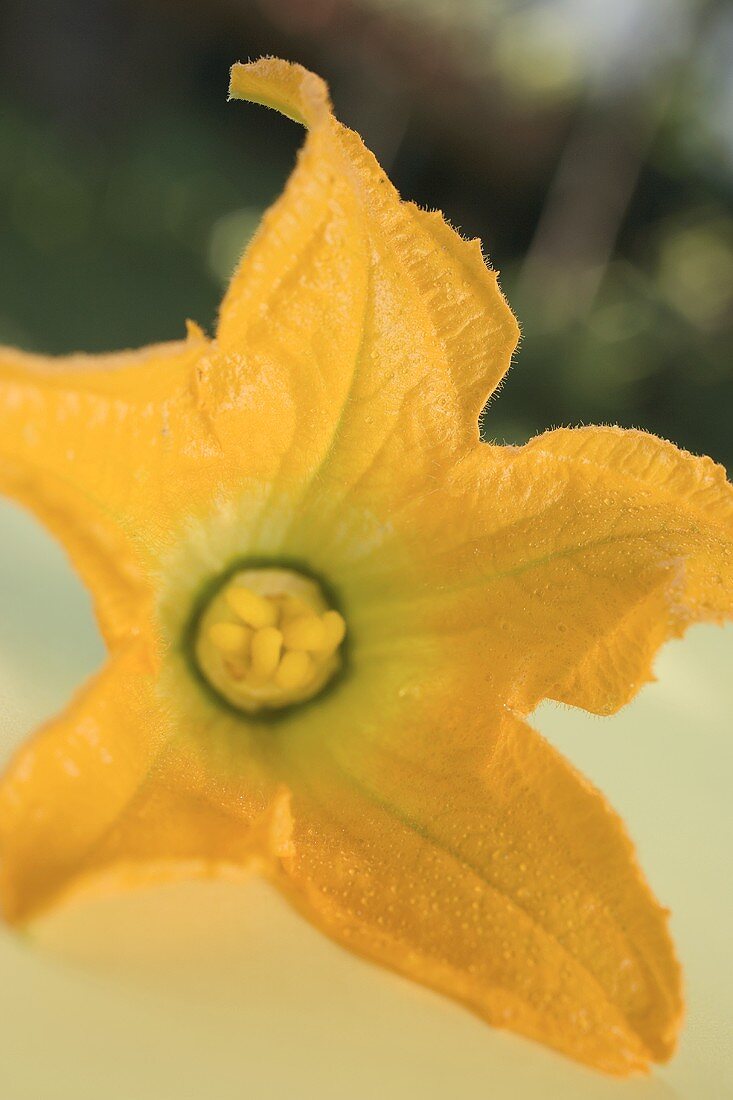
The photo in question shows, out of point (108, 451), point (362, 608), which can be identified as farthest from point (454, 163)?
point (108, 451)

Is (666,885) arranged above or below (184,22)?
below

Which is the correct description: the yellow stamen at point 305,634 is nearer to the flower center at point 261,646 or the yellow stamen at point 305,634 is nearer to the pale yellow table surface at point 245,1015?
the flower center at point 261,646

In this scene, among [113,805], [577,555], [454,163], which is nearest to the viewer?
[113,805]

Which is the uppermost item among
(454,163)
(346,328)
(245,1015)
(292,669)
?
(454,163)

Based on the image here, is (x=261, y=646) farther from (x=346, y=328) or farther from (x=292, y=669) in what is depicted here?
(x=346, y=328)

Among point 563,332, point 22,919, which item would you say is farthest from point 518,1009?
point 563,332

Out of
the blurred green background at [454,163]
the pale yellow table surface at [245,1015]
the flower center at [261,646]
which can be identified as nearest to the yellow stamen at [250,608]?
the flower center at [261,646]

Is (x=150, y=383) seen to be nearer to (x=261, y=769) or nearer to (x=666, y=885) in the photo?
(x=261, y=769)

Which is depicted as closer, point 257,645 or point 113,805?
point 113,805
